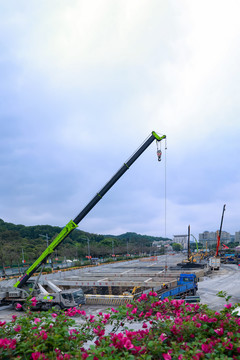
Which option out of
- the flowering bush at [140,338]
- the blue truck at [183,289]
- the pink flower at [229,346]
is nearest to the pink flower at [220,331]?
the flowering bush at [140,338]

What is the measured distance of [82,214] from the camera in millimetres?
18953

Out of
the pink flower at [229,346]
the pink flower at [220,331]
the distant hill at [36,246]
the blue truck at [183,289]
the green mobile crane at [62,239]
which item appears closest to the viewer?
the pink flower at [229,346]

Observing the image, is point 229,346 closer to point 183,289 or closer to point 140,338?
point 140,338

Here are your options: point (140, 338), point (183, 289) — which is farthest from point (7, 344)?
point (183, 289)

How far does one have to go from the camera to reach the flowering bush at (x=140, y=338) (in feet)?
12.4

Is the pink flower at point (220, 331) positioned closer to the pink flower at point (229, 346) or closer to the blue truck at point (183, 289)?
the pink flower at point (229, 346)

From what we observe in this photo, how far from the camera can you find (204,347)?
383cm

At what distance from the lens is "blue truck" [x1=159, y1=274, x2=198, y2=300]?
19.6 m

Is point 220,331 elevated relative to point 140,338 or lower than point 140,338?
elevated

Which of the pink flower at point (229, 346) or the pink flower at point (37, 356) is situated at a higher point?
the pink flower at point (229, 346)

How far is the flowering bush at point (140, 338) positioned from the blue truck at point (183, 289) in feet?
48.8

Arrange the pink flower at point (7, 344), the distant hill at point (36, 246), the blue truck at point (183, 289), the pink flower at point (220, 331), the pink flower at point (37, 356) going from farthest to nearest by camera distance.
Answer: the distant hill at point (36, 246) < the blue truck at point (183, 289) < the pink flower at point (220, 331) < the pink flower at point (7, 344) < the pink flower at point (37, 356)

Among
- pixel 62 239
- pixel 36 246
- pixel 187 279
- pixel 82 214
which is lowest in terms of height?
pixel 187 279

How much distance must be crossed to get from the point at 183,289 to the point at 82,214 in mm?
10157
